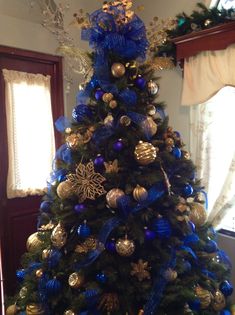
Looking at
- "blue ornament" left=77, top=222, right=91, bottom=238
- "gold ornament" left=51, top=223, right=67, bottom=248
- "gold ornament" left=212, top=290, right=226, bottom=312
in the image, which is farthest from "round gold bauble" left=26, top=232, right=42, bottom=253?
"gold ornament" left=212, top=290, right=226, bottom=312

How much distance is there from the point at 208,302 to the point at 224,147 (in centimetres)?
106

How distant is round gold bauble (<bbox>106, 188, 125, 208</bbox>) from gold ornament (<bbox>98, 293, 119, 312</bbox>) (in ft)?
1.22

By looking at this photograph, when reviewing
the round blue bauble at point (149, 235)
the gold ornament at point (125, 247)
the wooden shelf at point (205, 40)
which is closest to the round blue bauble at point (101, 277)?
the gold ornament at point (125, 247)

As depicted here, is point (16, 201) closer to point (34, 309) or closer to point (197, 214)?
point (34, 309)

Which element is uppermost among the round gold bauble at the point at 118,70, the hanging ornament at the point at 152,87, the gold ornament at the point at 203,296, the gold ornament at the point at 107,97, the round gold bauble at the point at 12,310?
the round gold bauble at the point at 118,70

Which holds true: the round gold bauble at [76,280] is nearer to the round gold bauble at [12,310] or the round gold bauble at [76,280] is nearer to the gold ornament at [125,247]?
the gold ornament at [125,247]

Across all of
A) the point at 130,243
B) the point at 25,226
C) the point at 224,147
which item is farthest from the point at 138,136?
the point at 25,226

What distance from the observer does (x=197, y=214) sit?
1.50 m

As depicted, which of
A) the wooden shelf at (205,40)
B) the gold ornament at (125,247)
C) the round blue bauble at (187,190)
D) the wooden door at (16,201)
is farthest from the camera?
the wooden door at (16,201)

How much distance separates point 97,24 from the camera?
1.39m

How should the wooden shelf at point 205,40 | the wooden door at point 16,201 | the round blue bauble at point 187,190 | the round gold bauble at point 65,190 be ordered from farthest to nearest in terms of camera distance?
the wooden door at point 16,201, the wooden shelf at point 205,40, the round blue bauble at point 187,190, the round gold bauble at point 65,190

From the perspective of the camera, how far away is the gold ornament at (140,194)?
4.18ft

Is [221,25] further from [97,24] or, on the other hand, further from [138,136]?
[138,136]

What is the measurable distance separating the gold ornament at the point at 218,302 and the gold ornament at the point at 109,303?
47 cm
